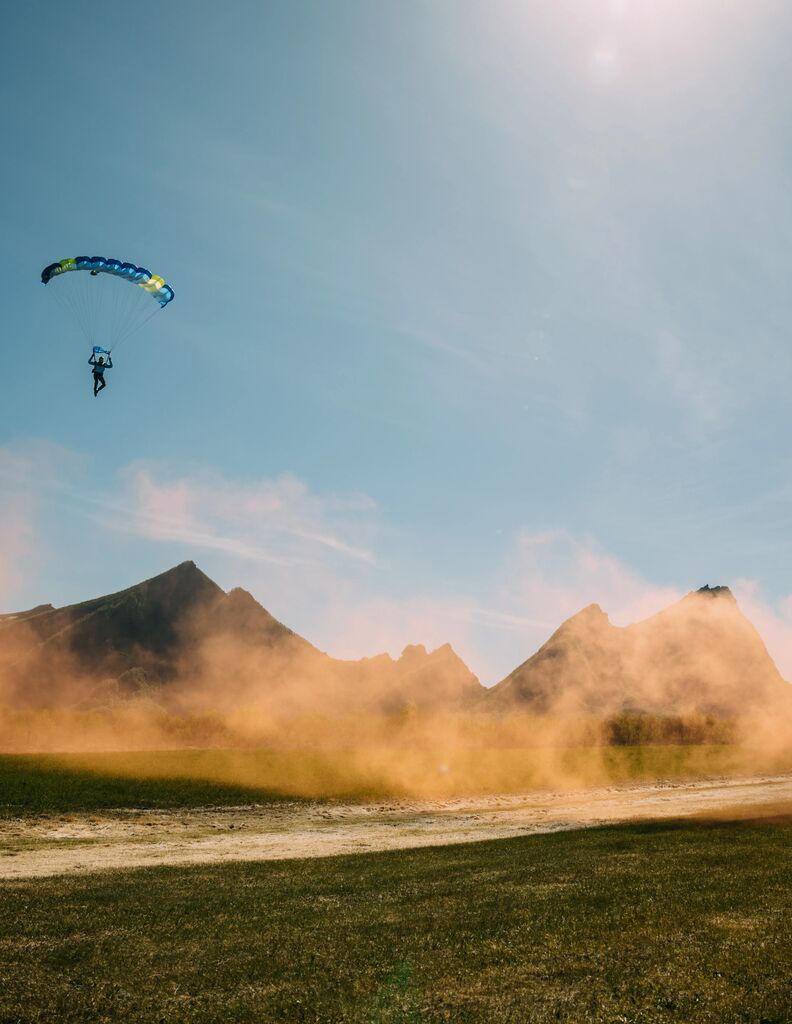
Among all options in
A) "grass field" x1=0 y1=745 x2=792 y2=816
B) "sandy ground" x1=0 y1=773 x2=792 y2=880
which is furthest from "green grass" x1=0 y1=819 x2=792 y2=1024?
"grass field" x1=0 y1=745 x2=792 y2=816

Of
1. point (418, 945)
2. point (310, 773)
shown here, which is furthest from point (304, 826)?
point (418, 945)

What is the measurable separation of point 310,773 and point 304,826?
79.8 ft

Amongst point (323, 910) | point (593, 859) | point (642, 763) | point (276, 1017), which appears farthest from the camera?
point (642, 763)

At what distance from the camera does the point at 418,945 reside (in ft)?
42.3

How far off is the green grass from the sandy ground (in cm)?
1302

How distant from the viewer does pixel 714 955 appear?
11.4m

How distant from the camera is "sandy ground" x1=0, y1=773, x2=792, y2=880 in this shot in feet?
115

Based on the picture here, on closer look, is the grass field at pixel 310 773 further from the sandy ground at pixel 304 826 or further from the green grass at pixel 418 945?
the green grass at pixel 418 945

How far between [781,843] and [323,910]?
59.2 ft

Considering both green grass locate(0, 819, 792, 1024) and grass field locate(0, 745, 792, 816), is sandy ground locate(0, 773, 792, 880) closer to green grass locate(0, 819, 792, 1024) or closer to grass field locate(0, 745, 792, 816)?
grass field locate(0, 745, 792, 816)

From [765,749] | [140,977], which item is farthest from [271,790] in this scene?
[765,749]

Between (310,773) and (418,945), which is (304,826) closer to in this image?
(310,773)

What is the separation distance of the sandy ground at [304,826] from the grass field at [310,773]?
3.56 meters

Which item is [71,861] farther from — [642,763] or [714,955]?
[642,763]
